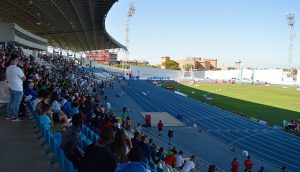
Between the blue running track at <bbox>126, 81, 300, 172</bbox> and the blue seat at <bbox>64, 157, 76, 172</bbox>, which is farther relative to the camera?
the blue running track at <bbox>126, 81, 300, 172</bbox>

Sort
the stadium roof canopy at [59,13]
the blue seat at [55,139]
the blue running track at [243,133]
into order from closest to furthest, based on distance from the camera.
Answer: the blue seat at [55,139], the blue running track at [243,133], the stadium roof canopy at [59,13]

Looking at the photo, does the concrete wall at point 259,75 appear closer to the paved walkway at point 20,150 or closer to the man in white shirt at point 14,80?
the man in white shirt at point 14,80

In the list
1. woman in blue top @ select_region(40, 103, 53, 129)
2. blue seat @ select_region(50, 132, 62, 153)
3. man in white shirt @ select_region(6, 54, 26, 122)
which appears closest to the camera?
blue seat @ select_region(50, 132, 62, 153)

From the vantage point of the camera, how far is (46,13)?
108 feet

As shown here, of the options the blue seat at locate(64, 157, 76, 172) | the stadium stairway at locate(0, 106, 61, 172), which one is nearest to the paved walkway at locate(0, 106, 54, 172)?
the stadium stairway at locate(0, 106, 61, 172)

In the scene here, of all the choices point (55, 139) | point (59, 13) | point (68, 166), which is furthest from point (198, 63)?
point (68, 166)

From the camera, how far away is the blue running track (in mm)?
19844

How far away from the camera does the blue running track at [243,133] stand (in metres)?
19.8

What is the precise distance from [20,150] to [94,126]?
2.38 metres

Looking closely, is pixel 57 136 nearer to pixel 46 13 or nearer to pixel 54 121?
pixel 54 121

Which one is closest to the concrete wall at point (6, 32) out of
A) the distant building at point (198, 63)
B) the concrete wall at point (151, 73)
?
the concrete wall at point (151, 73)

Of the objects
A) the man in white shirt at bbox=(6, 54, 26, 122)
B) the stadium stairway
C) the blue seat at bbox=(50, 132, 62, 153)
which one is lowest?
the stadium stairway

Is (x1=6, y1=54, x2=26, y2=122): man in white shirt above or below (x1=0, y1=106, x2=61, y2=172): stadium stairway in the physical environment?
above

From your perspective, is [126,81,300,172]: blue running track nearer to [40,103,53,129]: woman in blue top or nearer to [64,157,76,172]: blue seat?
[40,103,53,129]: woman in blue top
